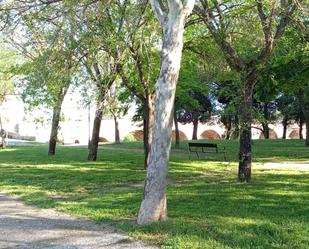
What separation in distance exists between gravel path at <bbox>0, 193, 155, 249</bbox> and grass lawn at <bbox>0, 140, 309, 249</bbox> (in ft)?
1.11

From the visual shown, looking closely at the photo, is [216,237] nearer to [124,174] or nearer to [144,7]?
[144,7]

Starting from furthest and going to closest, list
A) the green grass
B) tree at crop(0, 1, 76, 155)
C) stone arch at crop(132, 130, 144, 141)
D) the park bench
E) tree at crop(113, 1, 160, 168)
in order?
stone arch at crop(132, 130, 144, 141)
the park bench
the green grass
tree at crop(113, 1, 160, 168)
tree at crop(0, 1, 76, 155)

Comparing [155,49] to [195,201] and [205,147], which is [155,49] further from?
[205,147]

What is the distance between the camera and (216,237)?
804cm

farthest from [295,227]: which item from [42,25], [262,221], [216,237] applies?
[42,25]

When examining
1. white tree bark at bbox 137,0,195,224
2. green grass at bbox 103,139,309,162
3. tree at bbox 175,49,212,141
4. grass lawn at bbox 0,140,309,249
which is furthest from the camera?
green grass at bbox 103,139,309,162

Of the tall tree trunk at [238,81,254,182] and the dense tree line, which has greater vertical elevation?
the dense tree line

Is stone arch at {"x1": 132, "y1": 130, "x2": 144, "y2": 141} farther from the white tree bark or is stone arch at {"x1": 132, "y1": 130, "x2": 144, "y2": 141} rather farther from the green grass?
the white tree bark

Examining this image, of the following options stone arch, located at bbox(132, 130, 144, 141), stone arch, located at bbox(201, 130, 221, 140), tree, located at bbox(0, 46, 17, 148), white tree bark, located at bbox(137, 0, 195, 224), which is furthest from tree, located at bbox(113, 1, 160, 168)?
stone arch, located at bbox(201, 130, 221, 140)

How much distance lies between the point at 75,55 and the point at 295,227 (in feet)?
24.6

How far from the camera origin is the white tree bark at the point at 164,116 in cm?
923

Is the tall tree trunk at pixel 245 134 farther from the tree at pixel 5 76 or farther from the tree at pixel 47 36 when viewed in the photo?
the tree at pixel 5 76

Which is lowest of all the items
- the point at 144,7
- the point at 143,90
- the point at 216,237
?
the point at 216,237

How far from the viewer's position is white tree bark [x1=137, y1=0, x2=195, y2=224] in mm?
9227
